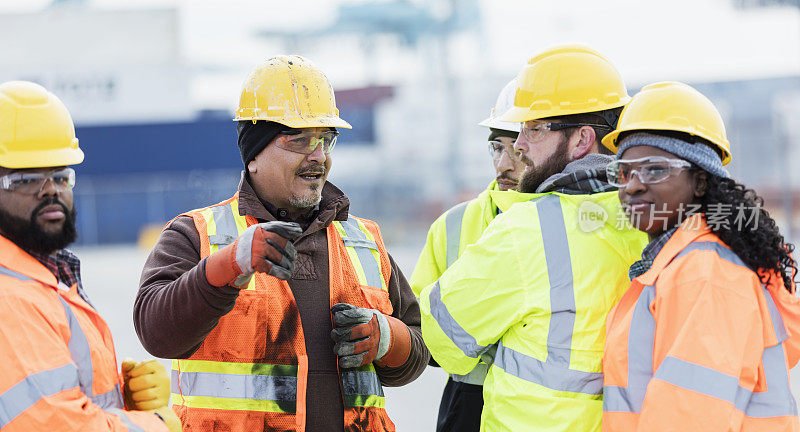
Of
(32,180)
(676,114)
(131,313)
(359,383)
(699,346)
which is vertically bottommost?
(131,313)

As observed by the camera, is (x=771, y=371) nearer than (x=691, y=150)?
Yes

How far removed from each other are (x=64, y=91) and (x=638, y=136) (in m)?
24.3

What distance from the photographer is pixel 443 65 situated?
1304 inches

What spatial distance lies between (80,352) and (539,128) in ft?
5.37

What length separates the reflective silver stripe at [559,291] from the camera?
2439 mm

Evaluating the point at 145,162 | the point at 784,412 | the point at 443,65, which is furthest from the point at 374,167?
the point at 784,412

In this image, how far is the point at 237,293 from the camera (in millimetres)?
2588

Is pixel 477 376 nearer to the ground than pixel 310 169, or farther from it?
nearer to the ground

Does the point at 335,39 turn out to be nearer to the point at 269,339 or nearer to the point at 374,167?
the point at 374,167

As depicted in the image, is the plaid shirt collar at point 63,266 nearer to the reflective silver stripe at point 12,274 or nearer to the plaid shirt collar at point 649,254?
the reflective silver stripe at point 12,274

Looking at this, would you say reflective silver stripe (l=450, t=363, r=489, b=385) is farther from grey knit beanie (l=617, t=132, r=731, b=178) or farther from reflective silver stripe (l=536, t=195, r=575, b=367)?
grey knit beanie (l=617, t=132, r=731, b=178)

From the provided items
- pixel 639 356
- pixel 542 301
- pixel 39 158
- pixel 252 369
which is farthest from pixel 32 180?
pixel 639 356

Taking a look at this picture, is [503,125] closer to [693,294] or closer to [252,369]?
[252,369]

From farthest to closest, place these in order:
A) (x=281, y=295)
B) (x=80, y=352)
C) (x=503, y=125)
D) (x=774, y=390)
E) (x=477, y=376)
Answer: (x=503, y=125) < (x=477, y=376) < (x=281, y=295) < (x=80, y=352) < (x=774, y=390)
